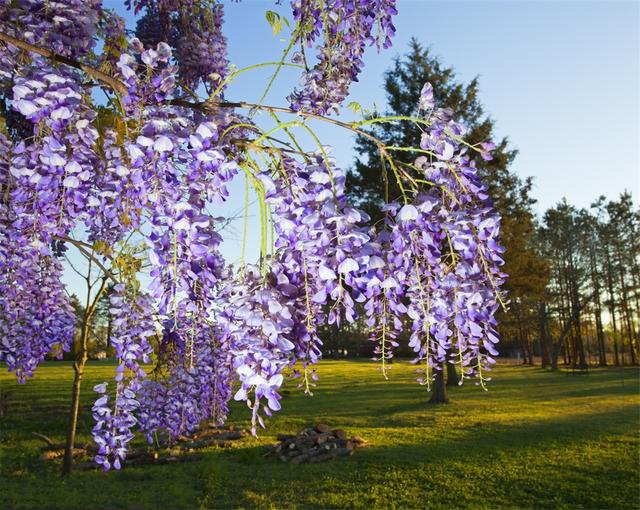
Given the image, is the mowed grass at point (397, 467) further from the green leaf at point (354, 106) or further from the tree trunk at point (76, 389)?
the green leaf at point (354, 106)

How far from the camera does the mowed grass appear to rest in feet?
24.0

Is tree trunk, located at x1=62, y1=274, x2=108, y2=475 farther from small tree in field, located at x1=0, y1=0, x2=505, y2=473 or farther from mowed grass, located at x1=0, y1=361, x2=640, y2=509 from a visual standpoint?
small tree in field, located at x1=0, y1=0, x2=505, y2=473

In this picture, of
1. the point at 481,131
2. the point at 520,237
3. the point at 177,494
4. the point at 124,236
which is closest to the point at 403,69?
the point at 481,131

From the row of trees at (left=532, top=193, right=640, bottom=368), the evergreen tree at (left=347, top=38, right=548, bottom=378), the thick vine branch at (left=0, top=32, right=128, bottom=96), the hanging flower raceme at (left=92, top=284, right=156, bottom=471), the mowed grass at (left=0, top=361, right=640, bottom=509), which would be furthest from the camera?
the row of trees at (left=532, top=193, right=640, bottom=368)

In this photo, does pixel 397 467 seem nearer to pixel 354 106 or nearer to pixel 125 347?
pixel 125 347

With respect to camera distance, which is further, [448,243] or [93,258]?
[93,258]

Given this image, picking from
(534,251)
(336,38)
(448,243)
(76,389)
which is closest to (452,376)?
(534,251)

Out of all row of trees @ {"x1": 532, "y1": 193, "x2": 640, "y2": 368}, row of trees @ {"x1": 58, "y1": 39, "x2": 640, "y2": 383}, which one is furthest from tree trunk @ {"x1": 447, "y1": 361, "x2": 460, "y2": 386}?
row of trees @ {"x1": 532, "y1": 193, "x2": 640, "y2": 368}

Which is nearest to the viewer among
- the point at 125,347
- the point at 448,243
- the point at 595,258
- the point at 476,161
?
the point at 448,243

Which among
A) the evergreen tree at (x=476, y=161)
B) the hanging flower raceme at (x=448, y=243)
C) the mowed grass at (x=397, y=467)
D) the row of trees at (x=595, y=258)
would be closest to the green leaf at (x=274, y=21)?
the hanging flower raceme at (x=448, y=243)

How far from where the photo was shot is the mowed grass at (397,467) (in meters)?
7.31

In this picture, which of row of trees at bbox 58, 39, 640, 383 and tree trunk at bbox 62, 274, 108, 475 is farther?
row of trees at bbox 58, 39, 640, 383

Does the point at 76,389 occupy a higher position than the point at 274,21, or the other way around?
the point at 274,21

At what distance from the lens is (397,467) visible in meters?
8.84
